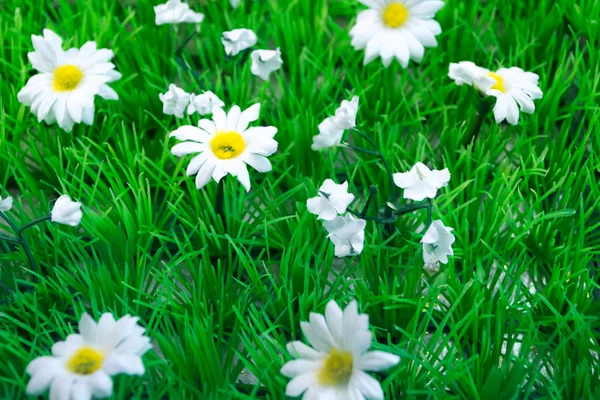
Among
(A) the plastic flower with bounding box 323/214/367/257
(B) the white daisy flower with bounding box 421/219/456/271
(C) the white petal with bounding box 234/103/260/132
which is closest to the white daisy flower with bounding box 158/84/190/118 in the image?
(C) the white petal with bounding box 234/103/260/132

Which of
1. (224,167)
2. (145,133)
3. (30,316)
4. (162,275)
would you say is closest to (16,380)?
(30,316)

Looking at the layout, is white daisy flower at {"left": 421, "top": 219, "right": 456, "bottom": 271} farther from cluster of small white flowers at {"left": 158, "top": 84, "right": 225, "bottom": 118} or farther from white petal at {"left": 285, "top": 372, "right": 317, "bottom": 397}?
cluster of small white flowers at {"left": 158, "top": 84, "right": 225, "bottom": 118}

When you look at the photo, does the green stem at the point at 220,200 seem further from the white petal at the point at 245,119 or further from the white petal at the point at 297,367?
the white petal at the point at 297,367

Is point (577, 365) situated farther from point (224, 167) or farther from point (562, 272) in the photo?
point (224, 167)

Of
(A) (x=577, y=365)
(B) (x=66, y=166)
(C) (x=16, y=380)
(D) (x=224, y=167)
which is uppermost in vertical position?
(B) (x=66, y=166)

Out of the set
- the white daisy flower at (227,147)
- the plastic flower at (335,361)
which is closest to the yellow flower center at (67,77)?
the white daisy flower at (227,147)
